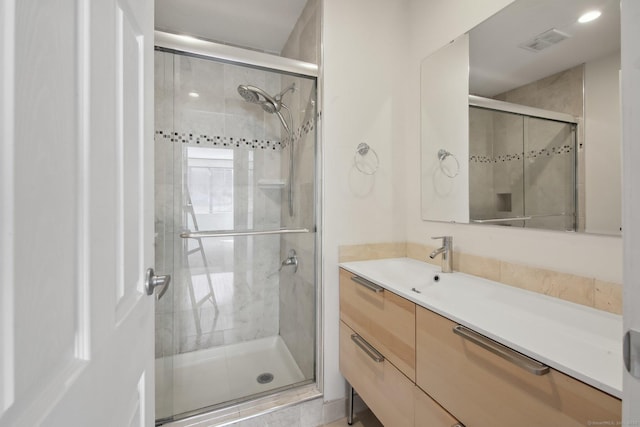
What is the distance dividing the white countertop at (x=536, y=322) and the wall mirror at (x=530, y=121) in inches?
11.2

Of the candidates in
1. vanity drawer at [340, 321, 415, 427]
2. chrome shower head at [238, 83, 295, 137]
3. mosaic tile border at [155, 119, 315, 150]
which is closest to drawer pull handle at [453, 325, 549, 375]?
vanity drawer at [340, 321, 415, 427]

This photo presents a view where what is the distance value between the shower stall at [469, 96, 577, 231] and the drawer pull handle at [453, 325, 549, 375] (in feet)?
1.92

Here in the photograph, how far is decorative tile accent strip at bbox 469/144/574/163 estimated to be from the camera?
1001 millimetres

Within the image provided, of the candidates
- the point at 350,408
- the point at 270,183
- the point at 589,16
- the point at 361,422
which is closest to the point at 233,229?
the point at 270,183

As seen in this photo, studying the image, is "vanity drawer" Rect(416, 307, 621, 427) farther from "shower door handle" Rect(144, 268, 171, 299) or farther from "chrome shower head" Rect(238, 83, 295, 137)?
"chrome shower head" Rect(238, 83, 295, 137)

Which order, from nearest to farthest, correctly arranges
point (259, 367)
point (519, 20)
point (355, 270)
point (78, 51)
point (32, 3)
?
point (32, 3) → point (78, 51) → point (519, 20) → point (355, 270) → point (259, 367)

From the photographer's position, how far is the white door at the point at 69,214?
24 cm

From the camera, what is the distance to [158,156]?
1.60 metres

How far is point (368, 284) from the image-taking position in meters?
1.25

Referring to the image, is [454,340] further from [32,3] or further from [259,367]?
[259,367]

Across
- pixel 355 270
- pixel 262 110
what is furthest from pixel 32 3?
pixel 262 110

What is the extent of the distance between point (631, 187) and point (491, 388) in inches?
24.1

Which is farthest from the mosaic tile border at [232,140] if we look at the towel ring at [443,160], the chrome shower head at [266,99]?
the towel ring at [443,160]

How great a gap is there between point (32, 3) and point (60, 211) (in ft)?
0.70
